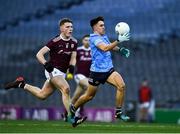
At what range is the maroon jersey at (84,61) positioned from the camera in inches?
778

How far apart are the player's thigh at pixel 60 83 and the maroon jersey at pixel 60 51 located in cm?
29

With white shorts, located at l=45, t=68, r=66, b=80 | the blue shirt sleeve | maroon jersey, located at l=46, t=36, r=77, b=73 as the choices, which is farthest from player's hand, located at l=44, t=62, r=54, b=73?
the blue shirt sleeve

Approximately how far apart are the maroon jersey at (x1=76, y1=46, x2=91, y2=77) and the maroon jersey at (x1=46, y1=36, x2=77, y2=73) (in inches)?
216

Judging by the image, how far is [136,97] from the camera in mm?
27109

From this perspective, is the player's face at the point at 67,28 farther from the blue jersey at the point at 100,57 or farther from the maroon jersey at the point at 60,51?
the blue jersey at the point at 100,57

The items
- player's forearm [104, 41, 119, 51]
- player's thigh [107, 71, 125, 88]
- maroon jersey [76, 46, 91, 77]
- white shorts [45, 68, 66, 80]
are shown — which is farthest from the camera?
maroon jersey [76, 46, 91, 77]

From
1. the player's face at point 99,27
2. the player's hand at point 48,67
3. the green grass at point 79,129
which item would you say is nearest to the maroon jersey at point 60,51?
the player's hand at point 48,67

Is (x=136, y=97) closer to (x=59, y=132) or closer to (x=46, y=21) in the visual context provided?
(x=46, y=21)

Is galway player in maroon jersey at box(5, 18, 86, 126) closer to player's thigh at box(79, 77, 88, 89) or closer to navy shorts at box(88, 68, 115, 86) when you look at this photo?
navy shorts at box(88, 68, 115, 86)

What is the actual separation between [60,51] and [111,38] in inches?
606

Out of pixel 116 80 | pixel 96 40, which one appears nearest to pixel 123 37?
pixel 96 40

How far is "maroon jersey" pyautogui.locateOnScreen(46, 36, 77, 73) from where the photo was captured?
14102mm

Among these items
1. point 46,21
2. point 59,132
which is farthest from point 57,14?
point 59,132

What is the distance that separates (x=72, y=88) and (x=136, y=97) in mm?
2575
